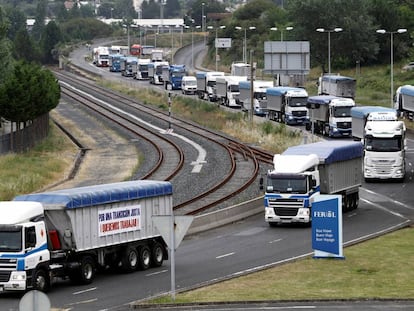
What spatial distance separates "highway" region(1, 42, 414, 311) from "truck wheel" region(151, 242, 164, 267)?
1.02 feet

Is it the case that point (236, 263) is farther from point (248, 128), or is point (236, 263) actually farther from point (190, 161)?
point (248, 128)

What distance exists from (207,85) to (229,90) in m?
12.3

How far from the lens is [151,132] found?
97.4 metres

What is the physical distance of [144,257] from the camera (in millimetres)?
40094

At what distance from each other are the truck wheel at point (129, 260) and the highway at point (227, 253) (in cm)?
31

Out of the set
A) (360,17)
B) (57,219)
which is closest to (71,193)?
(57,219)

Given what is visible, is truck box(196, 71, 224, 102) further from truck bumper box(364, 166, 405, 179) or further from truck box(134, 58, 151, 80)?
truck bumper box(364, 166, 405, 179)

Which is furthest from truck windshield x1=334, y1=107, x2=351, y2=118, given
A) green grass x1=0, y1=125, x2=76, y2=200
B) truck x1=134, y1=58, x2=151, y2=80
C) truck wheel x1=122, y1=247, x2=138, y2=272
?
truck x1=134, y1=58, x2=151, y2=80

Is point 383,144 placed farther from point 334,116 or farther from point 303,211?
point 334,116

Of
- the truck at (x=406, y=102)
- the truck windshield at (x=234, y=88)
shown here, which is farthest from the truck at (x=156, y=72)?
the truck at (x=406, y=102)

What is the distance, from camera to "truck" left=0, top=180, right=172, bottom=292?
111ft

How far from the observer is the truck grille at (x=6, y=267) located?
110 ft

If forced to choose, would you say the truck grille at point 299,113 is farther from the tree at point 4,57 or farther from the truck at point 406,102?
the tree at point 4,57

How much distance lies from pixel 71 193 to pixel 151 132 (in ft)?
199
